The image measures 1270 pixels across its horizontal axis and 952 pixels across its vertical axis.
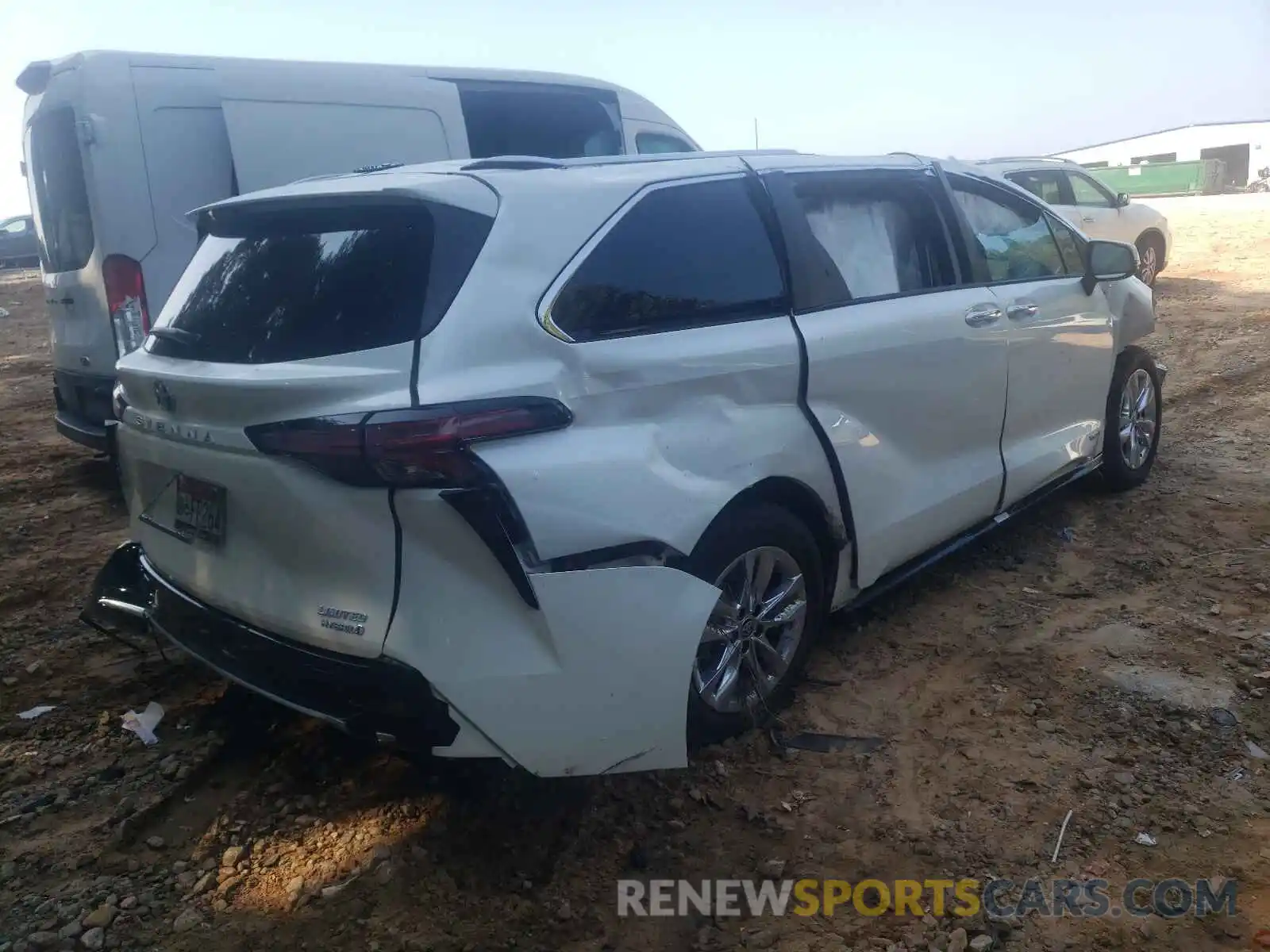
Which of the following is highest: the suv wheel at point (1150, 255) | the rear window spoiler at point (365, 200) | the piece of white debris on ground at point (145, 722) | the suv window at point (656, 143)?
the suv window at point (656, 143)

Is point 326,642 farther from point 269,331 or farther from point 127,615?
point 127,615

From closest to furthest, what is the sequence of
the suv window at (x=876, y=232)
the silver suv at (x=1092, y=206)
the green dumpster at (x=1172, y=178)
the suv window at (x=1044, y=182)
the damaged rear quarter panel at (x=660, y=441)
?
the damaged rear quarter panel at (x=660, y=441) < the suv window at (x=876, y=232) < the suv window at (x=1044, y=182) < the silver suv at (x=1092, y=206) < the green dumpster at (x=1172, y=178)

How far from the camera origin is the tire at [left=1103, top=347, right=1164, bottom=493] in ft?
16.6

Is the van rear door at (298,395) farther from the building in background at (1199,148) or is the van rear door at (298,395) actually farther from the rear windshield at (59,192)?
the building in background at (1199,148)

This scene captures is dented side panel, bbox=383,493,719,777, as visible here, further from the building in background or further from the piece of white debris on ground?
the building in background

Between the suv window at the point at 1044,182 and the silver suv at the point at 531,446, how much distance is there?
862cm

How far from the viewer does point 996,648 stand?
3.74 meters

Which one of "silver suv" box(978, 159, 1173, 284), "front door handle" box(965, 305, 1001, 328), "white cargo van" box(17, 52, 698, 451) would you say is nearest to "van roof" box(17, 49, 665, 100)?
"white cargo van" box(17, 52, 698, 451)

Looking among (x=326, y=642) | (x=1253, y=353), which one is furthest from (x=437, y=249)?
(x=1253, y=353)

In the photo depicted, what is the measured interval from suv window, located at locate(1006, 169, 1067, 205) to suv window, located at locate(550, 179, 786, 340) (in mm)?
9048

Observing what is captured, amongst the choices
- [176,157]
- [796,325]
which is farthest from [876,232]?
[176,157]

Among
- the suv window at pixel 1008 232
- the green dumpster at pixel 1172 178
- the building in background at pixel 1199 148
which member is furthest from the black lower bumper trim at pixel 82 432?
the building in background at pixel 1199 148

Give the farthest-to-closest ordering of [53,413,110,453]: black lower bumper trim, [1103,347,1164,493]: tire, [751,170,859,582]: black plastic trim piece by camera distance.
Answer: [53,413,110,453]: black lower bumper trim → [1103,347,1164,493]: tire → [751,170,859,582]: black plastic trim piece

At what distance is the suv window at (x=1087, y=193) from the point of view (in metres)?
12.0
